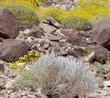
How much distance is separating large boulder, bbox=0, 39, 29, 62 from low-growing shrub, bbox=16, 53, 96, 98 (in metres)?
4.77

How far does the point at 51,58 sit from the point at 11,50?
4968 mm

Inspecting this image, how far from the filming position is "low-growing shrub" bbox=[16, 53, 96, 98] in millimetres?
7281

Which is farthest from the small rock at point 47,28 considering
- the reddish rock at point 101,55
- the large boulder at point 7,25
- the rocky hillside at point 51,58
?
the reddish rock at point 101,55

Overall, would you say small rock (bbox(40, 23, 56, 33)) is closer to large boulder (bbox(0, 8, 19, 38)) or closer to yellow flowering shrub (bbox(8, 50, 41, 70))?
large boulder (bbox(0, 8, 19, 38))

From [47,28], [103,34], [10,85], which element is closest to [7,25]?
[47,28]

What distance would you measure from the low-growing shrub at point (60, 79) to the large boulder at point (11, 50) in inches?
188

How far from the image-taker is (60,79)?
7320mm

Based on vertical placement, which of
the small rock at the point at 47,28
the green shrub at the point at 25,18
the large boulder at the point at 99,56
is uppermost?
the large boulder at the point at 99,56

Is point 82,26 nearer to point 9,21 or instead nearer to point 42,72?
point 9,21

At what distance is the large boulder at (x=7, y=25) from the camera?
14.4 meters

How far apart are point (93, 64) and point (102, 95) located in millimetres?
5116

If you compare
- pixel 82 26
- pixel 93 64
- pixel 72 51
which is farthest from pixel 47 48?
pixel 82 26

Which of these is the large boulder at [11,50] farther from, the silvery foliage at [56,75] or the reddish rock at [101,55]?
the silvery foliage at [56,75]

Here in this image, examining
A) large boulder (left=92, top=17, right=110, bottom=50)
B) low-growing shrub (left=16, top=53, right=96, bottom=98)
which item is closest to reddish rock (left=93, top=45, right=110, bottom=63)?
large boulder (left=92, top=17, right=110, bottom=50)
